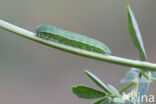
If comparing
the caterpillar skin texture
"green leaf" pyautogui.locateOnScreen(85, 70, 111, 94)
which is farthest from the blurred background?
"green leaf" pyautogui.locateOnScreen(85, 70, 111, 94)

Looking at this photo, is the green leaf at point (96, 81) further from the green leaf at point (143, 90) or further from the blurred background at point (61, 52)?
the blurred background at point (61, 52)

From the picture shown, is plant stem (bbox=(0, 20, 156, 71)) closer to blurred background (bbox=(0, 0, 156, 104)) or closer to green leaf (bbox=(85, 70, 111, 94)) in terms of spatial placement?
green leaf (bbox=(85, 70, 111, 94))

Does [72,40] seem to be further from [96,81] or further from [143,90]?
[143,90]

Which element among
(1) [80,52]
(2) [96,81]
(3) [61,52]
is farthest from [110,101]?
(3) [61,52]

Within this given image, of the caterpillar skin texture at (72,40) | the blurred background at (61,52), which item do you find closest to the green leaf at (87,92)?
the caterpillar skin texture at (72,40)

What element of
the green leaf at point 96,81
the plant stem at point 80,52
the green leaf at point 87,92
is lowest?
the green leaf at point 87,92

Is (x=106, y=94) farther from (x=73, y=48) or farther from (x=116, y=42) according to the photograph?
(x=116, y=42)

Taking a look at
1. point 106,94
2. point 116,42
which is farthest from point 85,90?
point 116,42
